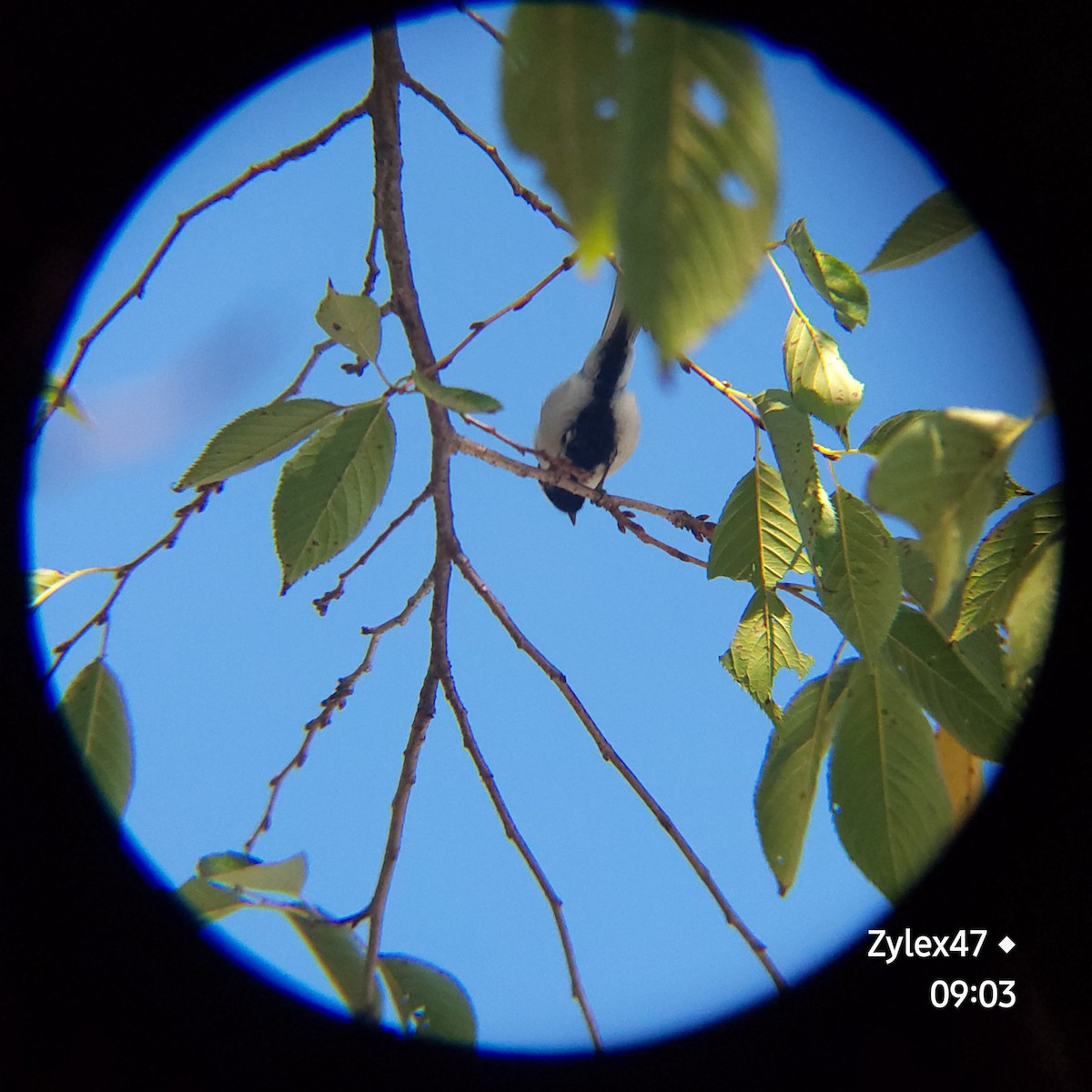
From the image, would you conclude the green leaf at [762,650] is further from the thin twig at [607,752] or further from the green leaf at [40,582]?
the green leaf at [40,582]

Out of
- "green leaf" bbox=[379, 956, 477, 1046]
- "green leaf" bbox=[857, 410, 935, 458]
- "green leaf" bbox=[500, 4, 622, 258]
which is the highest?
"green leaf" bbox=[500, 4, 622, 258]

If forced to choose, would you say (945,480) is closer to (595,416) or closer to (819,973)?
(819,973)

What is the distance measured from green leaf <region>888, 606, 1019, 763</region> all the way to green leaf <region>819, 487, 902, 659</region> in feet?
0.24

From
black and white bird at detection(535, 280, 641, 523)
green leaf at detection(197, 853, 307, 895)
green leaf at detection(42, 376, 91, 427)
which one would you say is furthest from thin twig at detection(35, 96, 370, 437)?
black and white bird at detection(535, 280, 641, 523)

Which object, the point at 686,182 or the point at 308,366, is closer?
the point at 686,182

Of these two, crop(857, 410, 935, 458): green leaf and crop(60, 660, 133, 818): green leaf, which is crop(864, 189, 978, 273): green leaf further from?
crop(60, 660, 133, 818): green leaf

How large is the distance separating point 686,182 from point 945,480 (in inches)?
8.4

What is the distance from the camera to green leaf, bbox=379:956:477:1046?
62cm

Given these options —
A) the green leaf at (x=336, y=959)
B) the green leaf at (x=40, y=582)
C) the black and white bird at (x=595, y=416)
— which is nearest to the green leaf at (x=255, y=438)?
the green leaf at (x=40, y=582)


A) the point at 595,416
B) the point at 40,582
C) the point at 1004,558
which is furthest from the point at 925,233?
the point at 595,416

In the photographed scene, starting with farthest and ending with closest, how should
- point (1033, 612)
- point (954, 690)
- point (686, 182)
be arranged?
point (954, 690) < point (1033, 612) < point (686, 182)

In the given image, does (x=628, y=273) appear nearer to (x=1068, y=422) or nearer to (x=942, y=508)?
(x=942, y=508)

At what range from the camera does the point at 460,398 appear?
0.48 m

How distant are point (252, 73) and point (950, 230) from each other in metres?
0.59
